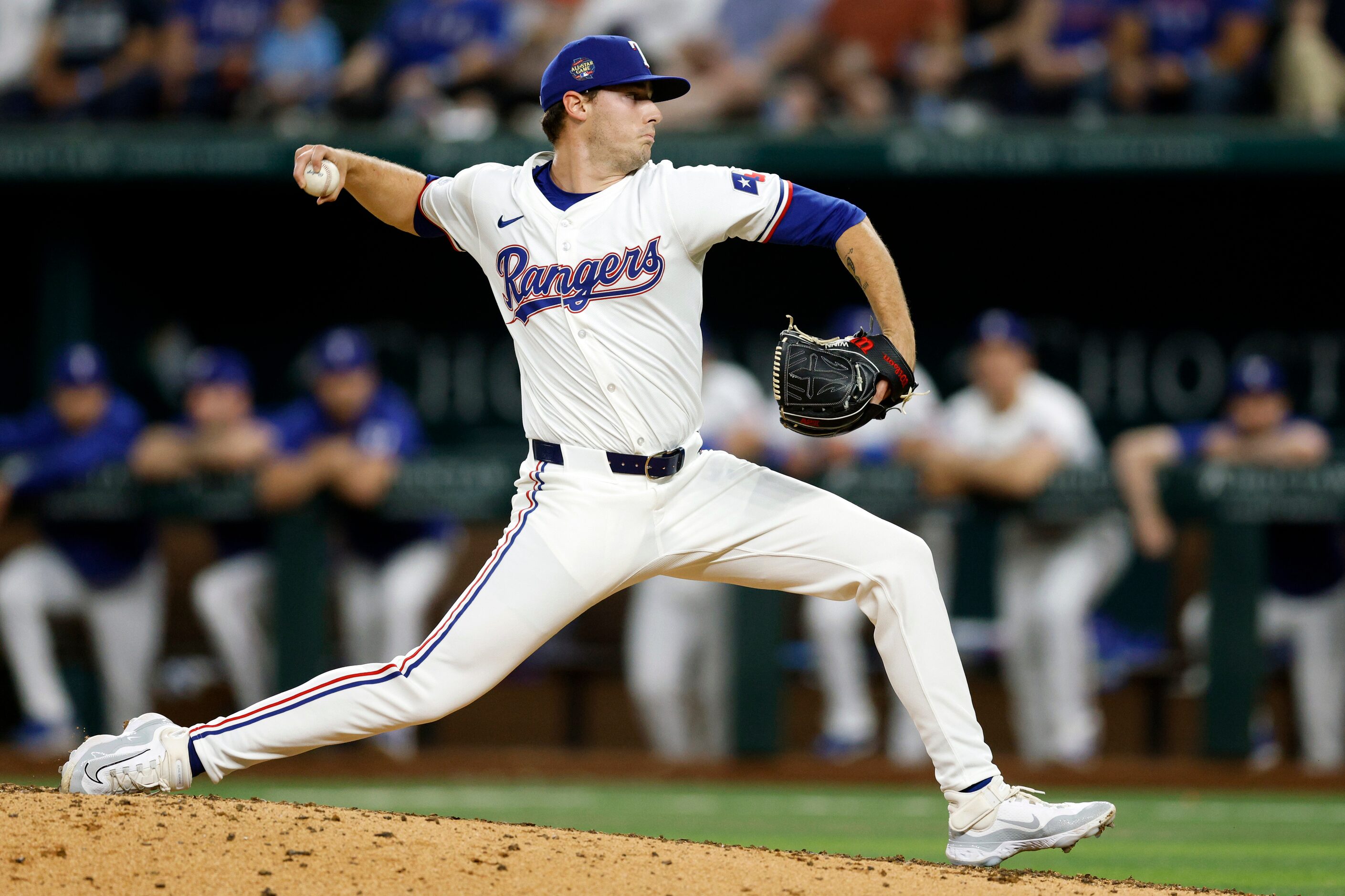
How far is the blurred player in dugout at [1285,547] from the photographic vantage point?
708cm

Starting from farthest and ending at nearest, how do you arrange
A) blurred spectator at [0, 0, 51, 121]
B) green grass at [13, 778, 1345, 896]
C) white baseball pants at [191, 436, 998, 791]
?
1. blurred spectator at [0, 0, 51, 121]
2. green grass at [13, 778, 1345, 896]
3. white baseball pants at [191, 436, 998, 791]

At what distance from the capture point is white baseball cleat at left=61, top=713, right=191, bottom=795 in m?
3.55

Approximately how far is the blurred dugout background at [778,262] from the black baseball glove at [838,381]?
11.9 ft

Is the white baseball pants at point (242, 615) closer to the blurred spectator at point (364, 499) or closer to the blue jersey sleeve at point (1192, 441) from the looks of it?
the blurred spectator at point (364, 499)

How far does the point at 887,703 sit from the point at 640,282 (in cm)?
444

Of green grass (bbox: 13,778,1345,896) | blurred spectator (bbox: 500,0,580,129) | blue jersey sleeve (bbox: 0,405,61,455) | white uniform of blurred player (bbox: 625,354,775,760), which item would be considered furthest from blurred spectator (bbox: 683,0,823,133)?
green grass (bbox: 13,778,1345,896)

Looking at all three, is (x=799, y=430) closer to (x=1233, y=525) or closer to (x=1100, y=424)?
(x=1233, y=525)

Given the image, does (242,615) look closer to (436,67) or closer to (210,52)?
(436,67)

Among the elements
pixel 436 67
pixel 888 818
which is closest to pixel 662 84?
pixel 888 818

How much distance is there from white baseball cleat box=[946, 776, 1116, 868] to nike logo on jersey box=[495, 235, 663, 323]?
4.19 feet

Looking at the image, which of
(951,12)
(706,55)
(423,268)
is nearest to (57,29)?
(423,268)

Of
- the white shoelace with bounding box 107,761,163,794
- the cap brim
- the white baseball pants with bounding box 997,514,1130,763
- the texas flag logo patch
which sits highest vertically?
the cap brim

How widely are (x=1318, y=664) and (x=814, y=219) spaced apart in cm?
448

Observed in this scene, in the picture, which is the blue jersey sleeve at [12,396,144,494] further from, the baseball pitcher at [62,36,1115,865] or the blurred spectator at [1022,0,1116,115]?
the blurred spectator at [1022,0,1116,115]
